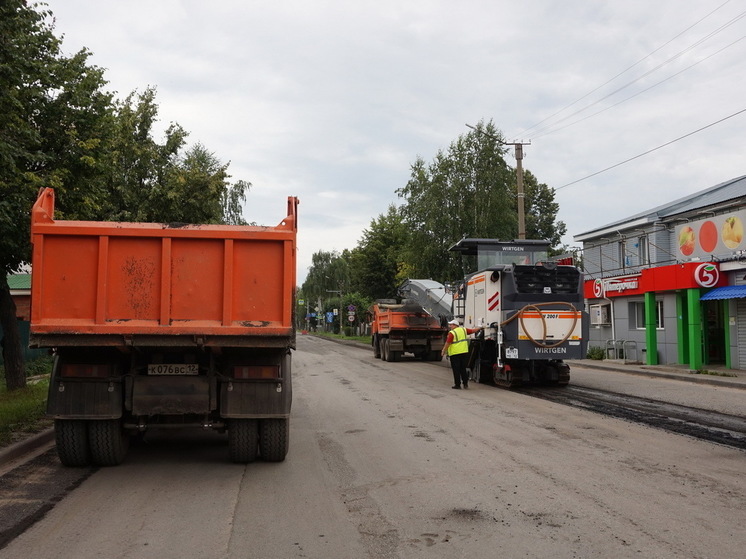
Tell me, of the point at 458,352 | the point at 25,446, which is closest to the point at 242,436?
the point at 25,446

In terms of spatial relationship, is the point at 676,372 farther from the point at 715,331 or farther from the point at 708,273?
the point at 715,331

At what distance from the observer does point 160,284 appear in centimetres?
635

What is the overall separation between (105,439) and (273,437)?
172cm

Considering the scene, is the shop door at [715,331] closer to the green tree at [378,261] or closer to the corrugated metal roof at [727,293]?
the corrugated metal roof at [727,293]

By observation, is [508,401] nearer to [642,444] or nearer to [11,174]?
[642,444]

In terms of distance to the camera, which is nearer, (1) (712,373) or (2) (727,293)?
(1) (712,373)

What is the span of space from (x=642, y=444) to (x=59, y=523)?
21.5ft

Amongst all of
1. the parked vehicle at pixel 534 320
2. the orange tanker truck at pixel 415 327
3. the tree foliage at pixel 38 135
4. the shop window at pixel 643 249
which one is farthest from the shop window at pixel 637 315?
the tree foliage at pixel 38 135

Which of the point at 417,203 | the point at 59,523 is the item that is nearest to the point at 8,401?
the point at 59,523

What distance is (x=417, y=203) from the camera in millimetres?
36250

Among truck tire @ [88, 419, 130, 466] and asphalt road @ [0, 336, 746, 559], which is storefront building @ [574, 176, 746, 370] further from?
truck tire @ [88, 419, 130, 466]

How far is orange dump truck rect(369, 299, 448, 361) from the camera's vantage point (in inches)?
990

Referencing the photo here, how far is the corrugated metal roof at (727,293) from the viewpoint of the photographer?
742 inches

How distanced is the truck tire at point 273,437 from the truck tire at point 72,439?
180cm
